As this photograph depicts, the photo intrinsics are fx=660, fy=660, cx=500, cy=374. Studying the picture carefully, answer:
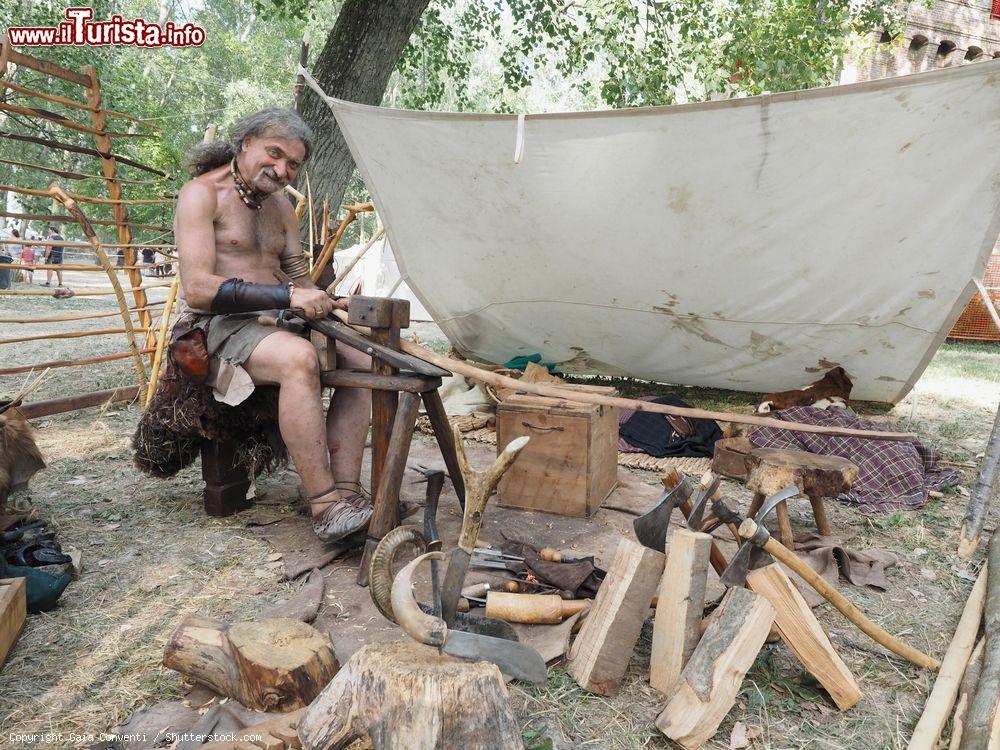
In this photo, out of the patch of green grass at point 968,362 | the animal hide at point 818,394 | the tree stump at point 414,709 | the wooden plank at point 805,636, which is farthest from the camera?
the patch of green grass at point 968,362

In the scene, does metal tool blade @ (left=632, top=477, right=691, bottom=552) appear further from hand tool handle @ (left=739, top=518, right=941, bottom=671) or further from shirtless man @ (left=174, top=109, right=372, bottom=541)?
shirtless man @ (left=174, top=109, right=372, bottom=541)

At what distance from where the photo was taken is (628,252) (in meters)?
3.88

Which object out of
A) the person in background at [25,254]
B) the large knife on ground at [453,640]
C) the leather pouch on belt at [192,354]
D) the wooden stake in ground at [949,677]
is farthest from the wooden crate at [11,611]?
the person in background at [25,254]

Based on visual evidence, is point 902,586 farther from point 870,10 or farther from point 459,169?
point 870,10

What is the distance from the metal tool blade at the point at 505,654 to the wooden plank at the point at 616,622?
168 mm

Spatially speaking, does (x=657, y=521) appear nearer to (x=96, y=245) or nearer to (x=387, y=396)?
(x=387, y=396)

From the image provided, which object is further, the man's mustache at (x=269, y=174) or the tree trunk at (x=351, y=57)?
the tree trunk at (x=351, y=57)

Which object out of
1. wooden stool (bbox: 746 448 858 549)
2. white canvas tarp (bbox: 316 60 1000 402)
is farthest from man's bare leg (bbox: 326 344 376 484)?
white canvas tarp (bbox: 316 60 1000 402)

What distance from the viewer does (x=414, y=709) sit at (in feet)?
4.03

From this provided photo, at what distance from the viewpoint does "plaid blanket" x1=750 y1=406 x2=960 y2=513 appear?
311 centimetres

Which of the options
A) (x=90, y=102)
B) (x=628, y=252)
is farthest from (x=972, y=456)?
(x=90, y=102)

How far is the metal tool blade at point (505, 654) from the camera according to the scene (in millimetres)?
1389

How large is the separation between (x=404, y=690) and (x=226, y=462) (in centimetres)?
175

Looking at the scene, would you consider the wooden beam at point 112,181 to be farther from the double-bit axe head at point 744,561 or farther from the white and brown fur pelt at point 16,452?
the double-bit axe head at point 744,561
